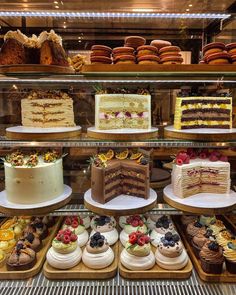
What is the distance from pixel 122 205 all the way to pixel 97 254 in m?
0.39

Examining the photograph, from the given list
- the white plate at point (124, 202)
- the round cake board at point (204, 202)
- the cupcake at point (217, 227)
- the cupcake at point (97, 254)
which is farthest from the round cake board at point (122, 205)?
the cupcake at point (217, 227)

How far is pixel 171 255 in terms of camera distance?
6.35 feet

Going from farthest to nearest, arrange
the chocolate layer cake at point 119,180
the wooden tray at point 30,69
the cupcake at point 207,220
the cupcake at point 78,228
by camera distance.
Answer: the cupcake at point 207,220 → the cupcake at point 78,228 → the chocolate layer cake at point 119,180 → the wooden tray at point 30,69

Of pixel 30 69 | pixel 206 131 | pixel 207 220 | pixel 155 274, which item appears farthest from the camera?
pixel 207 220

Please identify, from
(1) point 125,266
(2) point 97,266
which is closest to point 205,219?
(1) point 125,266

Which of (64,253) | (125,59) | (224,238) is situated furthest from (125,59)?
(224,238)

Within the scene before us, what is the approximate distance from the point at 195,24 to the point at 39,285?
2307mm

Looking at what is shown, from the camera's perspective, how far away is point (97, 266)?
1.93 metres

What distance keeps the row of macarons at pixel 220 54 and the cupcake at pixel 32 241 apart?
185cm

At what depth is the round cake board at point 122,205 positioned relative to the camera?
1.89m

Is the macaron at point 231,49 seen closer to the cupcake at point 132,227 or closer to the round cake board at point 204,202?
the round cake board at point 204,202

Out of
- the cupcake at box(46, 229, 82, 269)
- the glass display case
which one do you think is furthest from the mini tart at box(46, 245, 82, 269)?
the glass display case

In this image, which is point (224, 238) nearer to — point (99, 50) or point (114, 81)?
point (114, 81)

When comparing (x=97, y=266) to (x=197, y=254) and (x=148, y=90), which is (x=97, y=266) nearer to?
(x=197, y=254)
